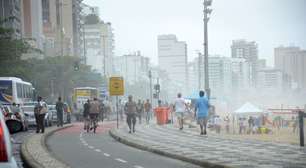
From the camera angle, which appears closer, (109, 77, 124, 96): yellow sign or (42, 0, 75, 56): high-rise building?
(109, 77, 124, 96): yellow sign

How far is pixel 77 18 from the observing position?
568ft

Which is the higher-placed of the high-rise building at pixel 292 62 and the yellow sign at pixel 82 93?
the high-rise building at pixel 292 62

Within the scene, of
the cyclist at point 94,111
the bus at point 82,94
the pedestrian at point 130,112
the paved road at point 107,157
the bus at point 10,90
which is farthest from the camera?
the bus at point 82,94

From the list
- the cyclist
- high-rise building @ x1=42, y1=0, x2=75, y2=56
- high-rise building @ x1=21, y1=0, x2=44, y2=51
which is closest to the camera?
the cyclist

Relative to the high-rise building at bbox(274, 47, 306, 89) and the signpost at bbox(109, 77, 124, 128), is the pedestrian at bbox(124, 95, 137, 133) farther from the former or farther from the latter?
the high-rise building at bbox(274, 47, 306, 89)

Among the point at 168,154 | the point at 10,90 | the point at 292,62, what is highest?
the point at 292,62

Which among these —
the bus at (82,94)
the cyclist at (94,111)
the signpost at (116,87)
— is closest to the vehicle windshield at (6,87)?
the signpost at (116,87)

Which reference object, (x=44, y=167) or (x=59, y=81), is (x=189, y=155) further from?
(x=59, y=81)

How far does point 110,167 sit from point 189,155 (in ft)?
7.69

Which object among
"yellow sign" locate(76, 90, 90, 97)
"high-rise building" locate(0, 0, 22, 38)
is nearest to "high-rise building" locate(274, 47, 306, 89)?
"high-rise building" locate(0, 0, 22, 38)

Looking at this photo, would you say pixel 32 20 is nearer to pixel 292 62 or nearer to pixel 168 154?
pixel 292 62

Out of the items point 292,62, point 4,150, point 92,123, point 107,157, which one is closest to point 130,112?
point 92,123

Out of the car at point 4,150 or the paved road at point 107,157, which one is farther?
the paved road at point 107,157

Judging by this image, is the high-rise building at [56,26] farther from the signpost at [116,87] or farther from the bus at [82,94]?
the signpost at [116,87]
